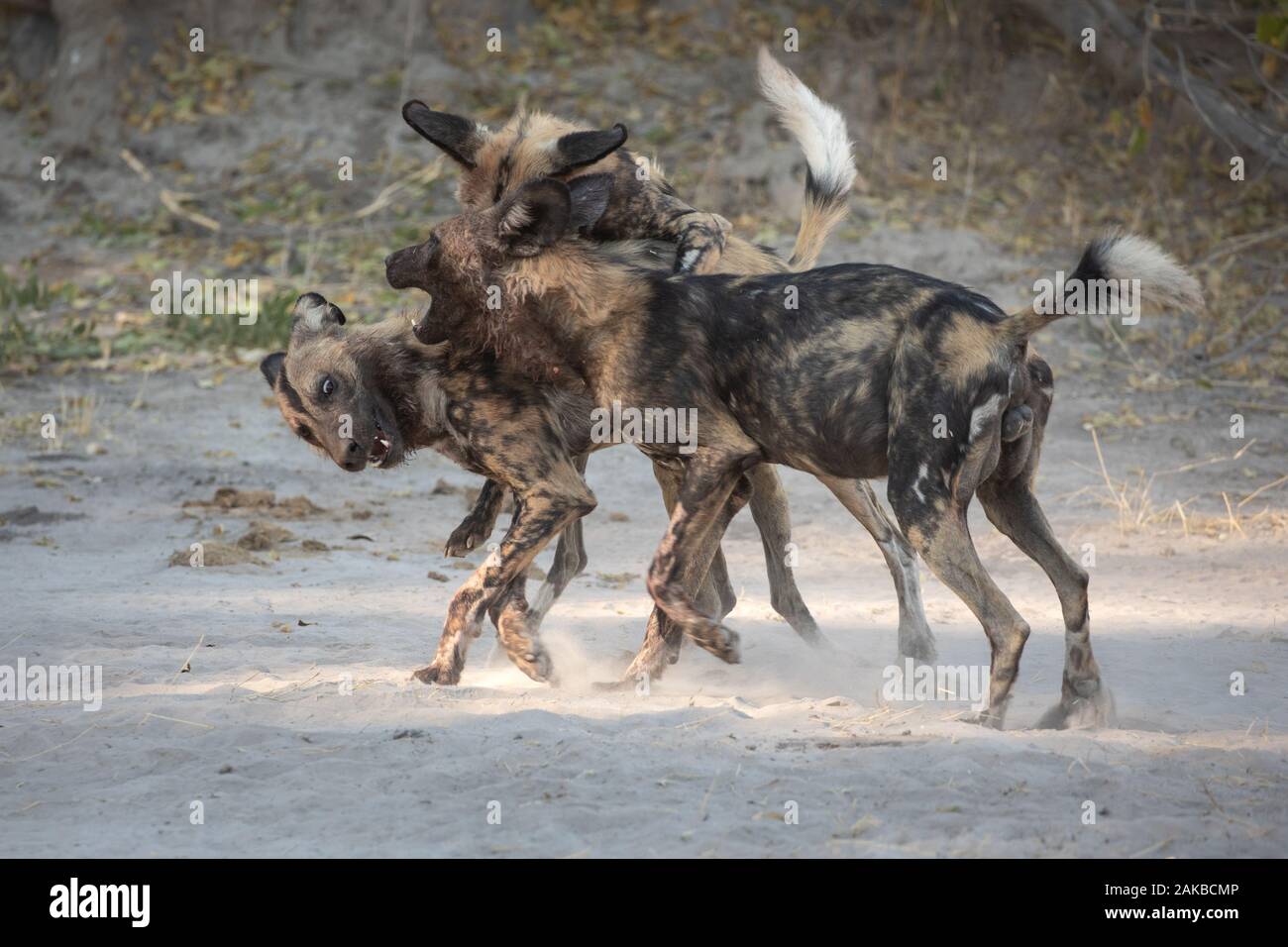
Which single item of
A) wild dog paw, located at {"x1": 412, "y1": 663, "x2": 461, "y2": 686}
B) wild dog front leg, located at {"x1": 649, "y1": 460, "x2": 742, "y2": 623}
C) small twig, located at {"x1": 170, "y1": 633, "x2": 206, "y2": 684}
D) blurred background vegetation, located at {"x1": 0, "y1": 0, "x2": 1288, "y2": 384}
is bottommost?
wild dog paw, located at {"x1": 412, "y1": 663, "x2": 461, "y2": 686}

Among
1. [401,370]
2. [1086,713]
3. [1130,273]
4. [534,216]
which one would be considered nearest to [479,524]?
[401,370]

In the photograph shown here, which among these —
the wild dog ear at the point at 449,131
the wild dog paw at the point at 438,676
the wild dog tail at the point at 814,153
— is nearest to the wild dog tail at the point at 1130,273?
the wild dog tail at the point at 814,153

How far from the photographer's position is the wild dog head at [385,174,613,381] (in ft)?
19.0

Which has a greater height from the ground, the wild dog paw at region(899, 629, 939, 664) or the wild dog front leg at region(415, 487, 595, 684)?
the wild dog front leg at region(415, 487, 595, 684)

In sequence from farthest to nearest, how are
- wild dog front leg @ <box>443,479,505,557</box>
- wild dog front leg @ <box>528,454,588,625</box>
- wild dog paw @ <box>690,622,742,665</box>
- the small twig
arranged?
wild dog front leg @ <box>528,454,588,625</box> < wild dog front leg @ <box>443,479,505,557</box> < the small twig < wild dog paw @ <box>690,622,742,665</box>

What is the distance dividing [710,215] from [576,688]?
201cm

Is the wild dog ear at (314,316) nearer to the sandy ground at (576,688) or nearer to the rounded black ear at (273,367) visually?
the rounded black ear at (273,367)

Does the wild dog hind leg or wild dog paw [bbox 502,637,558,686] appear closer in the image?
the wild dog hind leg

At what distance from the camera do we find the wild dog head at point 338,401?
20.2ft

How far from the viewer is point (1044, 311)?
5043mm

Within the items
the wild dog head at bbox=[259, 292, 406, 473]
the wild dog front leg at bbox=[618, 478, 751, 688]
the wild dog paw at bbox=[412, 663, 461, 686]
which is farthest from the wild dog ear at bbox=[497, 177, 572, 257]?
the wild dog paw at bbox=[412, 663, 461, 686]

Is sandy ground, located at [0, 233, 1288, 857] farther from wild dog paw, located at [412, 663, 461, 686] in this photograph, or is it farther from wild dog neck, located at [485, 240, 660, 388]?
wild dog neck, located at [485, 240, 660, 388]

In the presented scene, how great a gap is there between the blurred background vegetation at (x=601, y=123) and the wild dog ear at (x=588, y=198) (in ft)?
18.9

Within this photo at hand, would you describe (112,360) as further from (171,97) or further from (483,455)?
(483,455)
